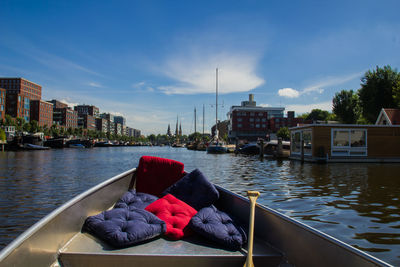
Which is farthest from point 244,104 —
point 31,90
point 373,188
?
point 373,188

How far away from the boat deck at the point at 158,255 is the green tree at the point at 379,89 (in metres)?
42.6

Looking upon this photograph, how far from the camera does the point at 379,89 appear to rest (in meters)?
39.1

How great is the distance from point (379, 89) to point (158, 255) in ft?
145

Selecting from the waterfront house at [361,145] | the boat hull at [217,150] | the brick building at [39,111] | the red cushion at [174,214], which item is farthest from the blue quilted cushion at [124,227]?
the brick building at [39,111]

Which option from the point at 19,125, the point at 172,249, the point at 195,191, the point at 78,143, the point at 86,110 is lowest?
the point at 78,143

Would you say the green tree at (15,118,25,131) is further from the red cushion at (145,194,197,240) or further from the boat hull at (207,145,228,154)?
the red cushion at (145,194,197,240)

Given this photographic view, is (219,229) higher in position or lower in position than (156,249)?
higher

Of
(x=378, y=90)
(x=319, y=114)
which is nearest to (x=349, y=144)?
(x=378, y=90)

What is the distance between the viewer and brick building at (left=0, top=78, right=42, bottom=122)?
95688 millimetres

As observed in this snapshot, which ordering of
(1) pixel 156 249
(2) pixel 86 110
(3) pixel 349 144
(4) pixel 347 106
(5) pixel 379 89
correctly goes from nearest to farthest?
(1) pixel 156 249
(3) pixel 349 144
(5) pixel 379 89
(4) pixel 347 106
(2) pixel 86 110

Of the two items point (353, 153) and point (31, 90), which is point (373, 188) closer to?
point (353, 153)

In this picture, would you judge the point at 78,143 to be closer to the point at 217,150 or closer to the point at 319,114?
the point at 217,150

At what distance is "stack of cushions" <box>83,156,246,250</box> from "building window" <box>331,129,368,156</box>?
Result: 22882mm

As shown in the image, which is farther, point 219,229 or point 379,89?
point 379,89
